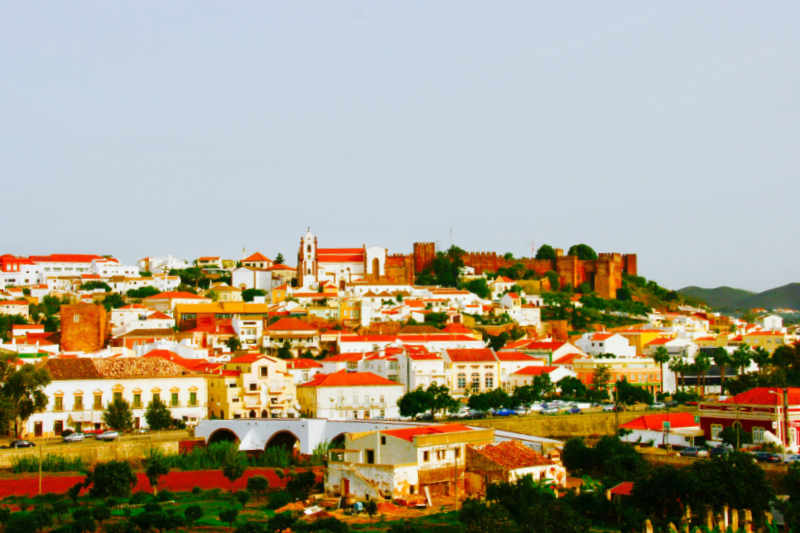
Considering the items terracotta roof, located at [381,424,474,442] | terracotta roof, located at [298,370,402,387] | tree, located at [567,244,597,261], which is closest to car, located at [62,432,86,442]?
terracotta roof, located at [298,370,402,387]

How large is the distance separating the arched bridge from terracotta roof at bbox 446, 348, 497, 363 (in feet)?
40.2

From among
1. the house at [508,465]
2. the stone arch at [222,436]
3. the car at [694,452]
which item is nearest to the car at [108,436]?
the stone arch at [222,436]

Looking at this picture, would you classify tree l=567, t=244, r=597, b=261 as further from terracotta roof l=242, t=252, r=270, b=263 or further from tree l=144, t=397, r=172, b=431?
tree l=144, t=397, r=172, b=431

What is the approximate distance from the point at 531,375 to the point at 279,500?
23.2 meters

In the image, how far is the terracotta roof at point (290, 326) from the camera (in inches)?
2486

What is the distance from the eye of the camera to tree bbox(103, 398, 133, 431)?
39969mm

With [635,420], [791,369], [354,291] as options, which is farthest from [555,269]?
[635,420]

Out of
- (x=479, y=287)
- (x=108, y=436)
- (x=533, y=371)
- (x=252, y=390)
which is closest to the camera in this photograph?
(x=108, y=436)

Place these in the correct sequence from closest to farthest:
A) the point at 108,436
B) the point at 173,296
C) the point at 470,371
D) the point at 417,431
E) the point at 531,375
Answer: the point at 417,431
the point at 108,436
the point at 470,371
the point at 531,375
the point at 173,296

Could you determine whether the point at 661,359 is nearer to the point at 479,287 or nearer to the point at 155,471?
the point at 479,287

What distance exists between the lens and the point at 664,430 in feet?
128

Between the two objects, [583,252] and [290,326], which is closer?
[290,326]

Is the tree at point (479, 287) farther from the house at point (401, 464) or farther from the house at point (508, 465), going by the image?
the house at point (401, 464)

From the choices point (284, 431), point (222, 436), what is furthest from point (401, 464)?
point (222, 436)
